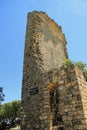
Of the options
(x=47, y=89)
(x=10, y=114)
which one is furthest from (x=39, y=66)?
(x=10, y=114)

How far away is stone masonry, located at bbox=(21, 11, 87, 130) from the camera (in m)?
6.39

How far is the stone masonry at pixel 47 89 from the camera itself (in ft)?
21.0

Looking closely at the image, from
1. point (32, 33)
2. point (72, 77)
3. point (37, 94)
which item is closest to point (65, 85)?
point (72, 77)

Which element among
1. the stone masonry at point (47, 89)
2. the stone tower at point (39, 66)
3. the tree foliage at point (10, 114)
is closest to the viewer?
the stone masonry at point (47, 89)

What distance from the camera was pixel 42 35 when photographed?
10086 millimetres

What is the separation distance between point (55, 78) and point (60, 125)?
193cm

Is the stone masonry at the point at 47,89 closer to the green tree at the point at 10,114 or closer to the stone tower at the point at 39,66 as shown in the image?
the stone tower at the point at 39,66

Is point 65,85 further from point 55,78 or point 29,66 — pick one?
point 29,66

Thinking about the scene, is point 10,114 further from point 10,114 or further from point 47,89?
point 47,89

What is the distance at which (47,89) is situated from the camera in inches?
302

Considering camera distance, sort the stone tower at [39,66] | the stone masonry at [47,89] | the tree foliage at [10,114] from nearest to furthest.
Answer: the stone masonry at [47,89] → the stone tower at [39,66] → the tree foliage at [10,114]

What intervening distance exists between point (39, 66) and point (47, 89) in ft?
4.51

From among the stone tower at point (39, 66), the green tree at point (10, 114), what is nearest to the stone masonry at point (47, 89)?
the stone tower at point (39, 66)

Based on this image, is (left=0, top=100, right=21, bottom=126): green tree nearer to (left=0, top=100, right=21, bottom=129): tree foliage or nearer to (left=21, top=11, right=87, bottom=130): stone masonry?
(left=0, top=100, right=21, bottom=129): tree foliage
